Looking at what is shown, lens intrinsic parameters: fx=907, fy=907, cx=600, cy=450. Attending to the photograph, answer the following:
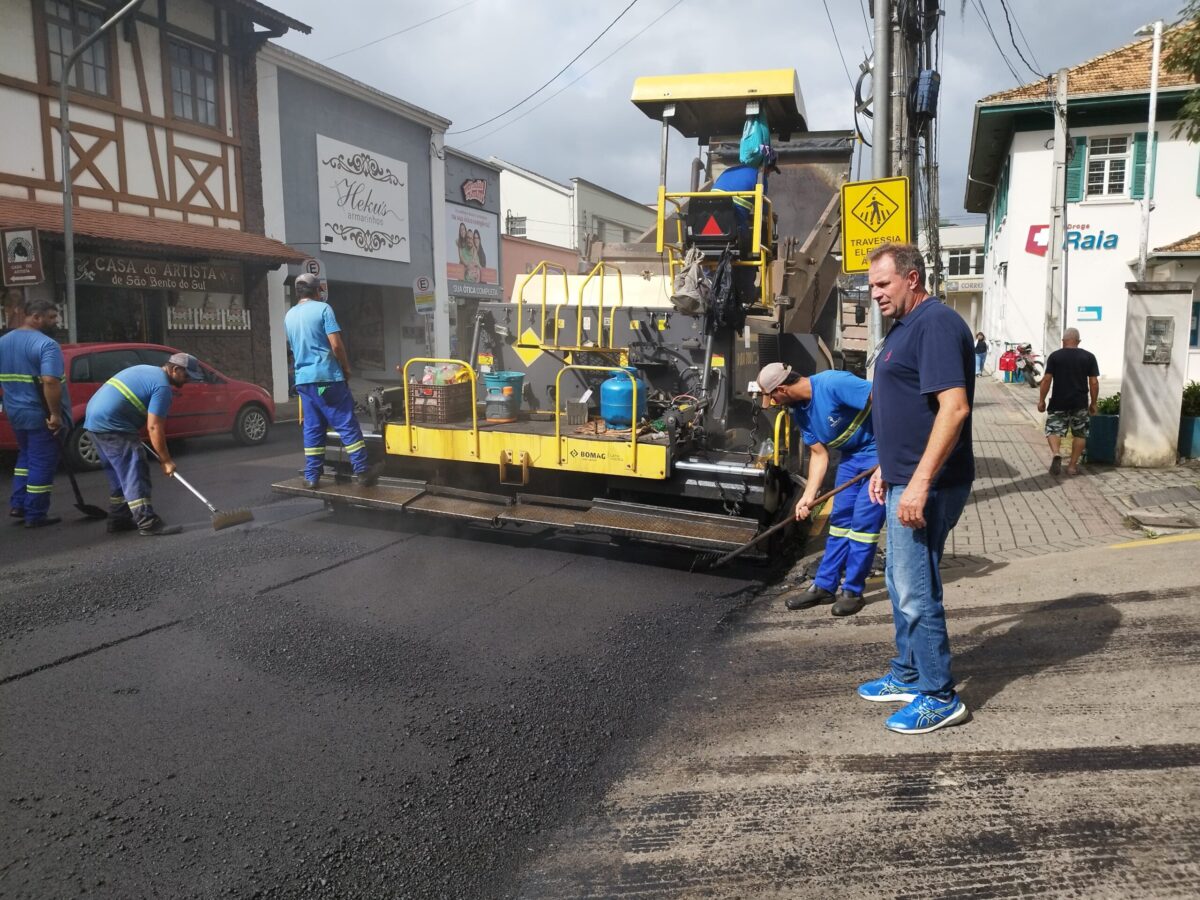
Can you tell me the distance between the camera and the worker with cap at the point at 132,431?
267 inches

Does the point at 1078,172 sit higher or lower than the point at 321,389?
higher

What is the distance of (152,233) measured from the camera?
1561cm

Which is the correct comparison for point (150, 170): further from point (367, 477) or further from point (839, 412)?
point (839, 412)

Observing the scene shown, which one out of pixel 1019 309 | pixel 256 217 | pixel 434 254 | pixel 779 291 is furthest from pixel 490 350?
pixel 1019 309

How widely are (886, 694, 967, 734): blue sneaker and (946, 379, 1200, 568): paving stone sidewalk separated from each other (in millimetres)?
2975

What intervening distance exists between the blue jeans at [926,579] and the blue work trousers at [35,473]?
6760 millimetres

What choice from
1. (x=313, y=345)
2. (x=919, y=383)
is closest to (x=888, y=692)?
(x=919, y=383)

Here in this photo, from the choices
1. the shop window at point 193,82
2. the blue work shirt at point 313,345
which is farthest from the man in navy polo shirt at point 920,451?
the shop window at point 193,82

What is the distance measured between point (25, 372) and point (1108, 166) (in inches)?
907

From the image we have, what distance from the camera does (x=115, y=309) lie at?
53.1ft

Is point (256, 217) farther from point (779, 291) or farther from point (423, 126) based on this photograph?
point (779, 291)

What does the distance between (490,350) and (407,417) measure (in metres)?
1.35

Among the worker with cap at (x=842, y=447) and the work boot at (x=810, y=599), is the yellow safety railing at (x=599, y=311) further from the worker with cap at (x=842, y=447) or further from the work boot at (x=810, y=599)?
the work boot at (x=810, y=599)

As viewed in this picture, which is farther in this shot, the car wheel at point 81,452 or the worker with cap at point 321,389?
the car wheel at point 81,452
